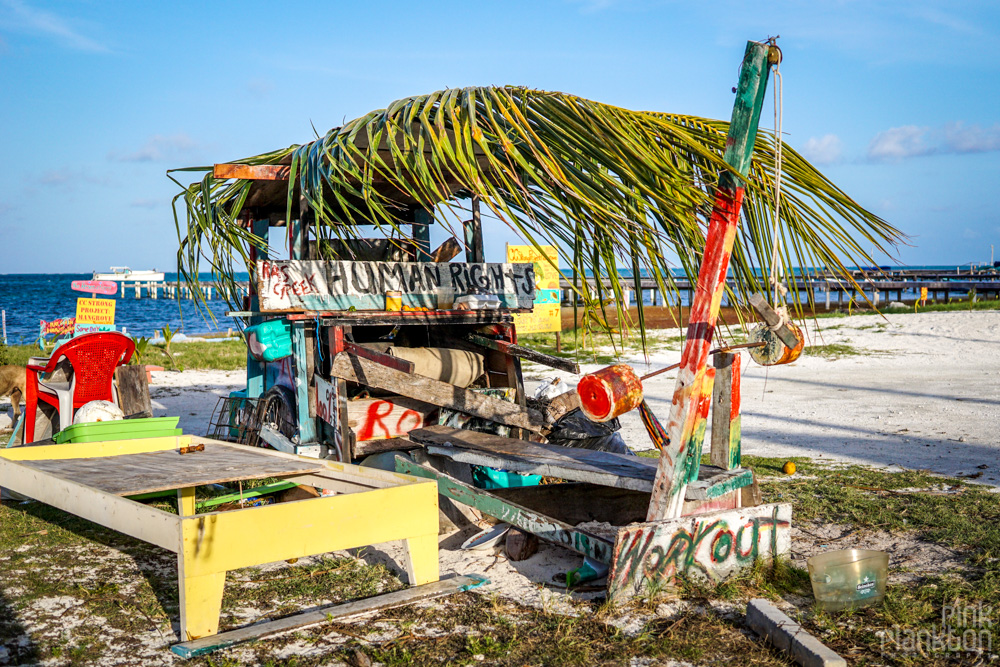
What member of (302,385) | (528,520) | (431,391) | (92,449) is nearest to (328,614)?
(528,520)

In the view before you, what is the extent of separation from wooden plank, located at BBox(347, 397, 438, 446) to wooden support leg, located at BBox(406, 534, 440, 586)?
223cm

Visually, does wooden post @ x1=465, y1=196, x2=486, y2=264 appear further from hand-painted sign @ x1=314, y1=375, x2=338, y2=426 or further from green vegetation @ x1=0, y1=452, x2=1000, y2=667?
green vegetation @ x1=0, y1=452, x2=1000, y2=667

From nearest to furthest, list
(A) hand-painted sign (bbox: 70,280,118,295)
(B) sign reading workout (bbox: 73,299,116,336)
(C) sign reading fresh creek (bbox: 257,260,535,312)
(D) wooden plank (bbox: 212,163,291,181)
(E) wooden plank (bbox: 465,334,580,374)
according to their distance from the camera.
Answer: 1. (D) wooden plank (bbox: 212,163,291,181)
2. (C) sign reading fresh creek (bbox: 257,260,535,312)
3. (E) wooden plank (bbox: 465,334,580,374)
4. (B) sign reading workout (bbox: 73,299,116,336)
5. (A) hand-painted sign (bbox: 70,280,118,295)

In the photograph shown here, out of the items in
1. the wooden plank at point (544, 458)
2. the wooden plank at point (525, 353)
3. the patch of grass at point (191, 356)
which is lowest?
the patch of grass at point (191, 356)

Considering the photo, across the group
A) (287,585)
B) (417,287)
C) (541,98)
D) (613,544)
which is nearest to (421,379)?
(417,287)

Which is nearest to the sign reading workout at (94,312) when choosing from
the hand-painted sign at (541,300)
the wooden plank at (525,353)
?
the wooden plank at (525,353)

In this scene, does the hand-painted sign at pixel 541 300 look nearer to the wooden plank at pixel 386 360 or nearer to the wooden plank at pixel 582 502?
the wooden plank at pixel 386 360

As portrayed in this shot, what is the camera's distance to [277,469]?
15.8 ft

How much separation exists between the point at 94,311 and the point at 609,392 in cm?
987

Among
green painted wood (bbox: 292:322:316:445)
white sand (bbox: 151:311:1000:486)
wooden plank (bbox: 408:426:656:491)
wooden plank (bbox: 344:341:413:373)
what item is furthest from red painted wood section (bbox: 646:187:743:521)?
green painted wood (bbox: 292:322:316:445)

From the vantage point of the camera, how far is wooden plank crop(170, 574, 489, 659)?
3520mm

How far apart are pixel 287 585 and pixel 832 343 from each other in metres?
17.6

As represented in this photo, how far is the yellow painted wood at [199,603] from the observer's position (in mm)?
3553

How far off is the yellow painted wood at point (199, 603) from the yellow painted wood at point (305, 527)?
0.19 feet
